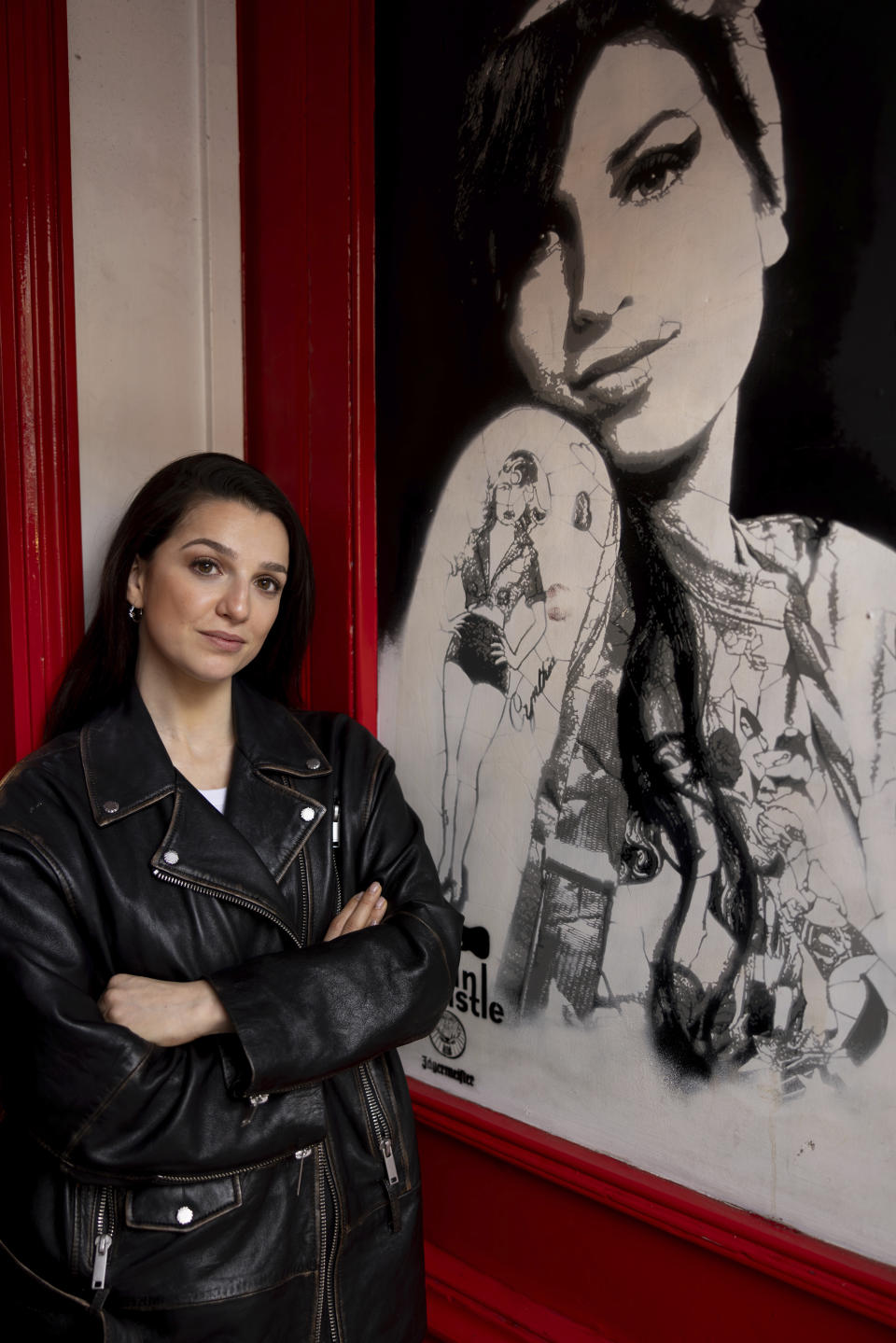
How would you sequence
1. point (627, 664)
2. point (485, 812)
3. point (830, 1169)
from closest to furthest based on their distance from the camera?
point (830, 1169) < point (627, 664) < point (485, 812)

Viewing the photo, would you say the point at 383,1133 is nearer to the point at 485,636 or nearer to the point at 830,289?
the point at 485,636

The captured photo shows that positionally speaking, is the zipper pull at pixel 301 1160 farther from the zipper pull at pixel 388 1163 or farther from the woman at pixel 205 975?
the zipper pull at pixel 388 1163

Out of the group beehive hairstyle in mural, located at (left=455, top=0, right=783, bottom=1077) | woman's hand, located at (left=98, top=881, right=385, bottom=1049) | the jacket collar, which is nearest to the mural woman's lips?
beehive hairstyle in mural, located at (left=455, top=0, right=783, bottom=1077)

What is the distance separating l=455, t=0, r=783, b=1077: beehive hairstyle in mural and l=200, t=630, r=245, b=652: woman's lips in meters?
0.71

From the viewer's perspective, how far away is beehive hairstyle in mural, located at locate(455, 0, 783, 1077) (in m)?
1.60

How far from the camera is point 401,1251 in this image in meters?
1.67

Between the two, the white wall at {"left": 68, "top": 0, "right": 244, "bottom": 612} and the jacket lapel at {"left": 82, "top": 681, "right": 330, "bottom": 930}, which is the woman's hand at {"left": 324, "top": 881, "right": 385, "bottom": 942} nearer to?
the jacket lapel at {"left": 82, "top": 681, "right": 330, "bottom": 930}

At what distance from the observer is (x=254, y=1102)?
1.45 meters

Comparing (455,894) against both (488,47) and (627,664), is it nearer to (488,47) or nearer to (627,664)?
(627,664)

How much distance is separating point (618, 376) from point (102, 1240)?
163 centimetres

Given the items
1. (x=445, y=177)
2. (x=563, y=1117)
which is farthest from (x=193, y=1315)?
(x=445, y=177)

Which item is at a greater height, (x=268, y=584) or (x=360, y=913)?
(x=268, y=584)

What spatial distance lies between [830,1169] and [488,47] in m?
2.16

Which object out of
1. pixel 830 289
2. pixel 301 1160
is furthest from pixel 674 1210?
pixel 830 289
